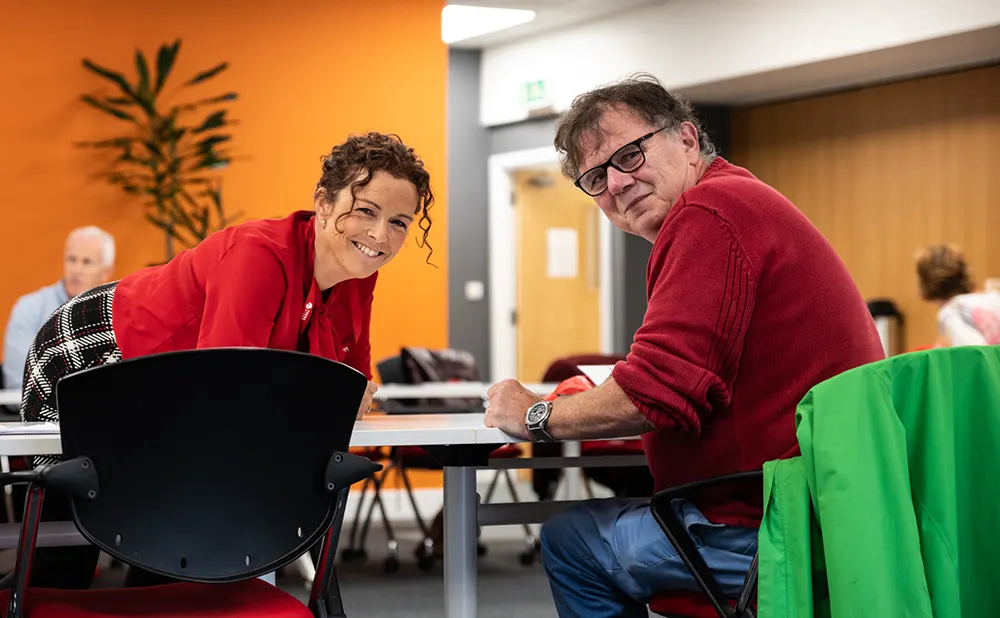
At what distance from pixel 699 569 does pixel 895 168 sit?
21.6 feet

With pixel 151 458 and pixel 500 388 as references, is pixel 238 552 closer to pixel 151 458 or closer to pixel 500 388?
pixel 151 458

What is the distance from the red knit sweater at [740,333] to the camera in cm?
205

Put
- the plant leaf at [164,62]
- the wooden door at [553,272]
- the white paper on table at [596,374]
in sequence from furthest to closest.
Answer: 1. the wooden door at [553,272]
2. the plant leaf at [164,62]
3. the white paper on table at [596,374]

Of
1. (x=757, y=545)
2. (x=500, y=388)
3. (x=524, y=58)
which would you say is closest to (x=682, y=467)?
(x=757, y=545)

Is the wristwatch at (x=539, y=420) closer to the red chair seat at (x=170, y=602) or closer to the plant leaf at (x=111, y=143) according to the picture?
the red chair seat at (x=170, y=602)

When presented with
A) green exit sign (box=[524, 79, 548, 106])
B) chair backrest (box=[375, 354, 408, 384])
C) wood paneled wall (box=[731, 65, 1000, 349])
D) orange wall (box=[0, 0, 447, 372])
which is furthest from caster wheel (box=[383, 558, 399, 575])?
green exit sign (box=[524, 79, 548, 106])

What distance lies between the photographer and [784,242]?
2.10 metres

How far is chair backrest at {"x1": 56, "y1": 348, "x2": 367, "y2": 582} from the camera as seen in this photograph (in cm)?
174

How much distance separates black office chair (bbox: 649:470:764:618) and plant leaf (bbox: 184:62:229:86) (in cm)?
540

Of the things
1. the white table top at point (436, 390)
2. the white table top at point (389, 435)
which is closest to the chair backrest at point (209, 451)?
the white table top at point (389, 435)

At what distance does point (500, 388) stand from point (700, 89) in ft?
19.6

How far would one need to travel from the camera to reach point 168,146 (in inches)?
278

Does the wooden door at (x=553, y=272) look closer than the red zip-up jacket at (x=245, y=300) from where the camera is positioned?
No

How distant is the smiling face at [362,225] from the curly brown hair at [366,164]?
0.04 feet
